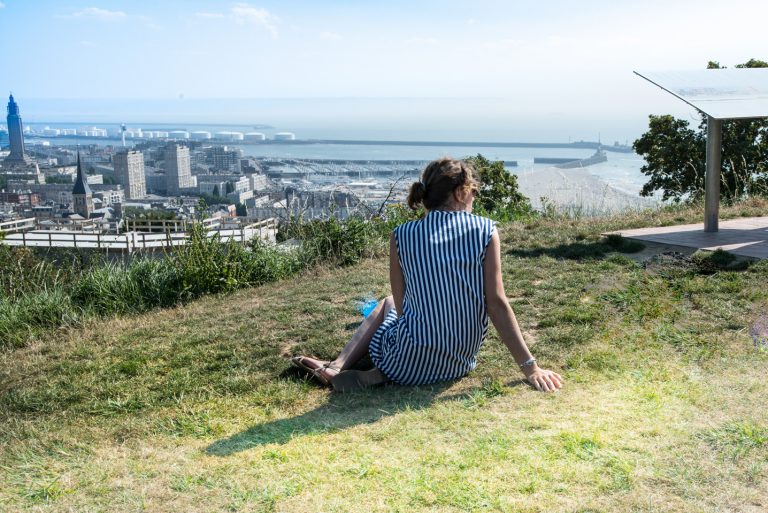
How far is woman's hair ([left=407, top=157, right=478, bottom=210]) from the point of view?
3.46 meters

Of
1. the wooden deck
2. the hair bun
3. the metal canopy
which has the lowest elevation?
the wooden deck

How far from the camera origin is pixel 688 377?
11.9ft

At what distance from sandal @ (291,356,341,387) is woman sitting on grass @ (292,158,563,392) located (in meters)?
0.16

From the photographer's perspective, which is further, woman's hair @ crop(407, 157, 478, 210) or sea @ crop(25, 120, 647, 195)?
sea @ crop(25, 120, 647, 195)

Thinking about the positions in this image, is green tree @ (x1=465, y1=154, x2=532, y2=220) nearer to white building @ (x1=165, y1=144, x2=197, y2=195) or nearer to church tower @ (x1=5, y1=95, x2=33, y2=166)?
white building @ (x1=165, y1=144, x2=197, y2=195)

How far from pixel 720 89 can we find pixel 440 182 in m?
5.55

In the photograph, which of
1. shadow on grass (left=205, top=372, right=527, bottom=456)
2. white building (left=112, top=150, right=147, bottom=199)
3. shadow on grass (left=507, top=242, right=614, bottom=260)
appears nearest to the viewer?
shadow on grass (left=205, top=372, right=527, bottom=456)

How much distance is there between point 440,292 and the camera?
3473mm

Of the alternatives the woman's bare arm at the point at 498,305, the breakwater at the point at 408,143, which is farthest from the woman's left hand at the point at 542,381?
the breakwater at the point at 408,143

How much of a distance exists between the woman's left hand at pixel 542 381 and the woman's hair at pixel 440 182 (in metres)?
0.95

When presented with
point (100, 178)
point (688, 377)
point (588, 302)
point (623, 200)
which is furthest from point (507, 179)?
point (100, 178)

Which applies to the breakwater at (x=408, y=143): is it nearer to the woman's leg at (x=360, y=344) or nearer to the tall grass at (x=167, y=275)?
the tall grass at (x=167, y=275)

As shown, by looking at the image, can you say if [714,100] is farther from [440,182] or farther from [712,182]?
[440,182]

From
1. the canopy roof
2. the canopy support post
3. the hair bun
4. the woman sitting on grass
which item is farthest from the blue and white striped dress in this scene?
the canopy support post
